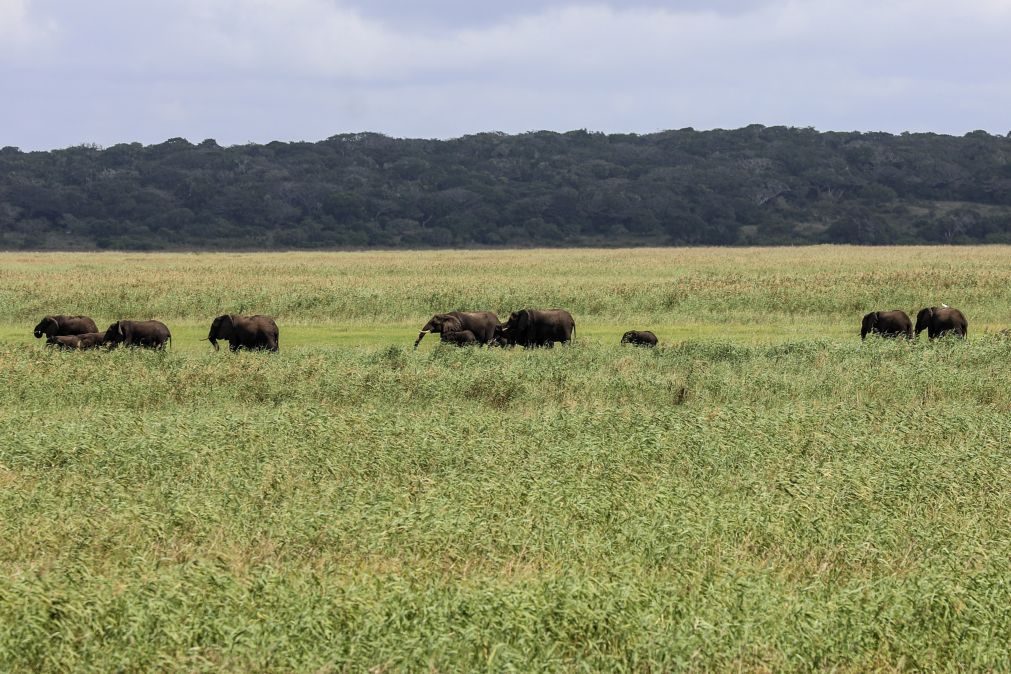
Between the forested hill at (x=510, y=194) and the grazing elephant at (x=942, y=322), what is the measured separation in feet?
308

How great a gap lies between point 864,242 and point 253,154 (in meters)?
86.4

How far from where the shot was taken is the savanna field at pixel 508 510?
300 inches

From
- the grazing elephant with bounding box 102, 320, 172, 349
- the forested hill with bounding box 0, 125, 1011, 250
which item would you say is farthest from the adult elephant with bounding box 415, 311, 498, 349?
the forested hill with bounding box 0, 125, 1011, 250

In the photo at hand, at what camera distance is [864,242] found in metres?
121

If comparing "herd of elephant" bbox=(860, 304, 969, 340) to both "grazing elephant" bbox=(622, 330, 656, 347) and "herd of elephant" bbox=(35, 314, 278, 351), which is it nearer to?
"grazing elephant" bbox=(622, 330, 656, 347)

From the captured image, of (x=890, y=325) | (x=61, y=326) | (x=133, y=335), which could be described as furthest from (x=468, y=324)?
(x=890, y=325)

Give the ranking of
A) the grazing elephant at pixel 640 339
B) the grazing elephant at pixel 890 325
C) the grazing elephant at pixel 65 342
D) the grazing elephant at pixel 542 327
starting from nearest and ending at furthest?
1. the grazing elephant at pixel 65 342
2. the grazing elephant at pixel 640 339
3. the grazing elephant at pixel 890 325
4. the grazing elephant at pixel 542 327

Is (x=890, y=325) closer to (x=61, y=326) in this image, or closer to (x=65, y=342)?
(x=65, y=342)

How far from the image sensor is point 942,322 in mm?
28375

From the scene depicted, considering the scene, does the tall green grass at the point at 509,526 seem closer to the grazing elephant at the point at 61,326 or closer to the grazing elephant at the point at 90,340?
the grazing elephant at the point at 90,340

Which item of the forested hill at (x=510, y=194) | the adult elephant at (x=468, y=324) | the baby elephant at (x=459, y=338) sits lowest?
the baby elephant at (x=459, y=338)

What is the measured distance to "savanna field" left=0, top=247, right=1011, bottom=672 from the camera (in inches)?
300

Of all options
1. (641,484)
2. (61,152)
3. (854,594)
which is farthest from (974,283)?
(61,152)

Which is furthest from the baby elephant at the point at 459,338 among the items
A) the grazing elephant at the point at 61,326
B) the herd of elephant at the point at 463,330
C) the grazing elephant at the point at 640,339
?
the grazing elephant at the point at 61,326
